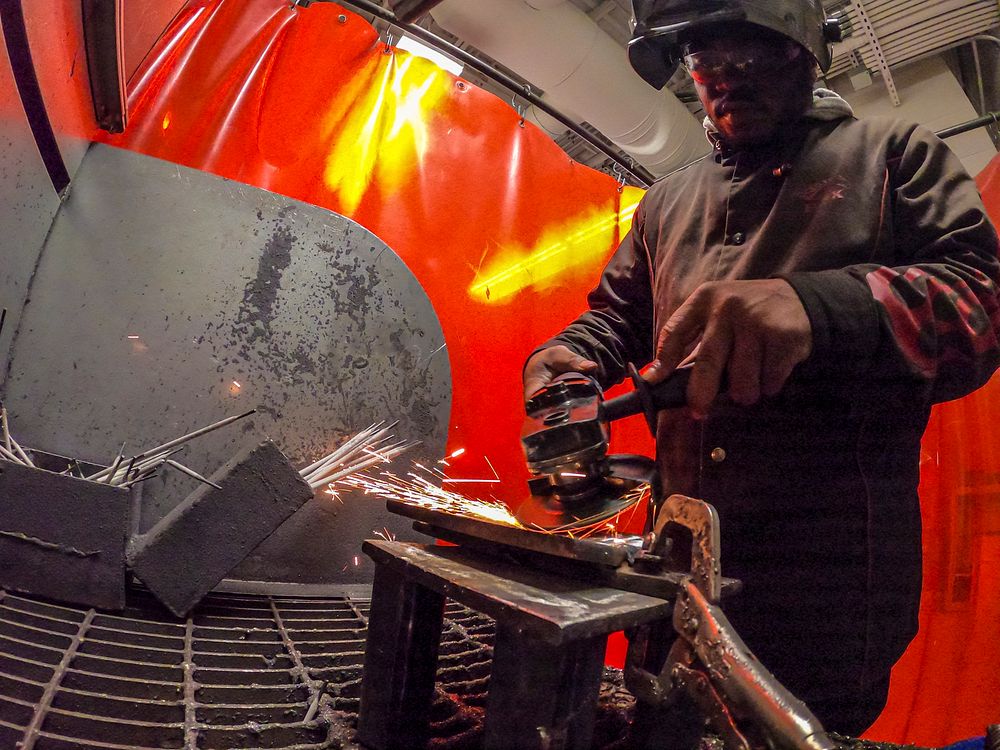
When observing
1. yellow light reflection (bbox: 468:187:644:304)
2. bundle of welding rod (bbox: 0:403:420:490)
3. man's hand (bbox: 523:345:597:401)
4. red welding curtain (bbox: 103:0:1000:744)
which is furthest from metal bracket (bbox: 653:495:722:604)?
yellow light reflection (bbox: 468:187:644:304)

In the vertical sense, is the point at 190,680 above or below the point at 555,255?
below

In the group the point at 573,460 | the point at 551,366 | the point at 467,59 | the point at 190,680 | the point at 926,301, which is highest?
the point at 467,59

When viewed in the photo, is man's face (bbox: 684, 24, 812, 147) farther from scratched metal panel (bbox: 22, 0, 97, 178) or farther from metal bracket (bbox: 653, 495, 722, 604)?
scratched metal panel (bbox: 22, 0, 97, 178)

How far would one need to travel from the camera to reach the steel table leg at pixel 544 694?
0.67 meters

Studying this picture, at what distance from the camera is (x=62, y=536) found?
1353mm

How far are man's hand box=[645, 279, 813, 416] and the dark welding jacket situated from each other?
0.14 meters

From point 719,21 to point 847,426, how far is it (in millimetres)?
1017

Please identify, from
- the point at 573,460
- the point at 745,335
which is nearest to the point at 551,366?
the point at 573,460

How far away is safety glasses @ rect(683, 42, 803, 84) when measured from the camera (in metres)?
1.36

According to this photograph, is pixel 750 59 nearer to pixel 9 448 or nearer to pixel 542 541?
pixel 542 541

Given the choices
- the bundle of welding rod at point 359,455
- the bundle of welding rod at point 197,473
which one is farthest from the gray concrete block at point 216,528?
the bundle of welding rod at point 359,455

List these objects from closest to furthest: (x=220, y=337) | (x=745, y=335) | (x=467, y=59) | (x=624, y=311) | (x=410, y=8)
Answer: (x=745, y=335) → (x=624, y=311) → (x=220, y=337) → (x=410, y=8) → (x=467, y=59)

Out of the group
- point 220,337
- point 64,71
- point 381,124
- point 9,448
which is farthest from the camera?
point 381,124

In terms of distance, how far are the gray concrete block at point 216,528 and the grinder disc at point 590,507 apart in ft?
2.69
